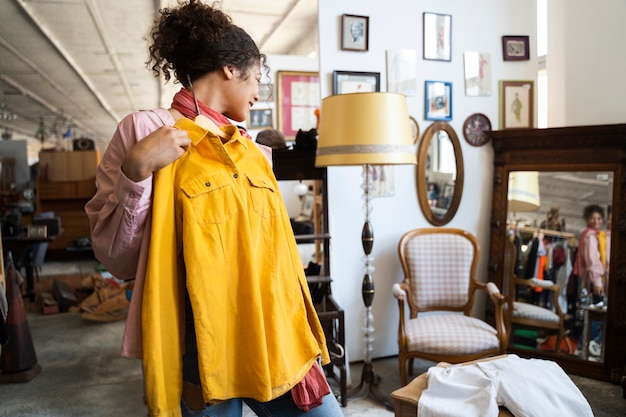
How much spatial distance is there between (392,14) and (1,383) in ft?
11.9

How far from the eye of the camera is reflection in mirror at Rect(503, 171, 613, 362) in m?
3.14

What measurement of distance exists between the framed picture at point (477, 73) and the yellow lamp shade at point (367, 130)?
118 centimetres

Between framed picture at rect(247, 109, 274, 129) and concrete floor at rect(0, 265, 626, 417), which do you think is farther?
framed picture at rect(247, 109, 274, 129)

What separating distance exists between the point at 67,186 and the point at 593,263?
817 centimetres

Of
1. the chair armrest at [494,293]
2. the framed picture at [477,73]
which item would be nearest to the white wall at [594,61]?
the framed picture at [477,73]

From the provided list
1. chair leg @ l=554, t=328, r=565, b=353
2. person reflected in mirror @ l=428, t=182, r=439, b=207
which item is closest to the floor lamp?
person reflected in mirror @ l=428, t=182, r=439, b=207

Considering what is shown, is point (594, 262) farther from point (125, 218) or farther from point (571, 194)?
point (125, 218)

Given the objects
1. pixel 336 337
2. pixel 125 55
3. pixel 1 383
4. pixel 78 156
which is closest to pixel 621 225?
pixel 336 337

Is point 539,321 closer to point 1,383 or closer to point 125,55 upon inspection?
point 1,383

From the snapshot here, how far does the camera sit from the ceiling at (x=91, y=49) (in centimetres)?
370

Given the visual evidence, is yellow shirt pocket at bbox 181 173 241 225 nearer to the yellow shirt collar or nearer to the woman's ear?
the yellow shirt collar

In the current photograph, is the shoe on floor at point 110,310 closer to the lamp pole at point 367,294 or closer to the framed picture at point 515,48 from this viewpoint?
the lamp pole at point 367,294

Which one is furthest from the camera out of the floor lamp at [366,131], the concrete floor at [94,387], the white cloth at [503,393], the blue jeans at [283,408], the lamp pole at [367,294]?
the lamp pole at [367,294]

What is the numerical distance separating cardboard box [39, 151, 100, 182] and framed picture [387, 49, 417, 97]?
6.81 meters
